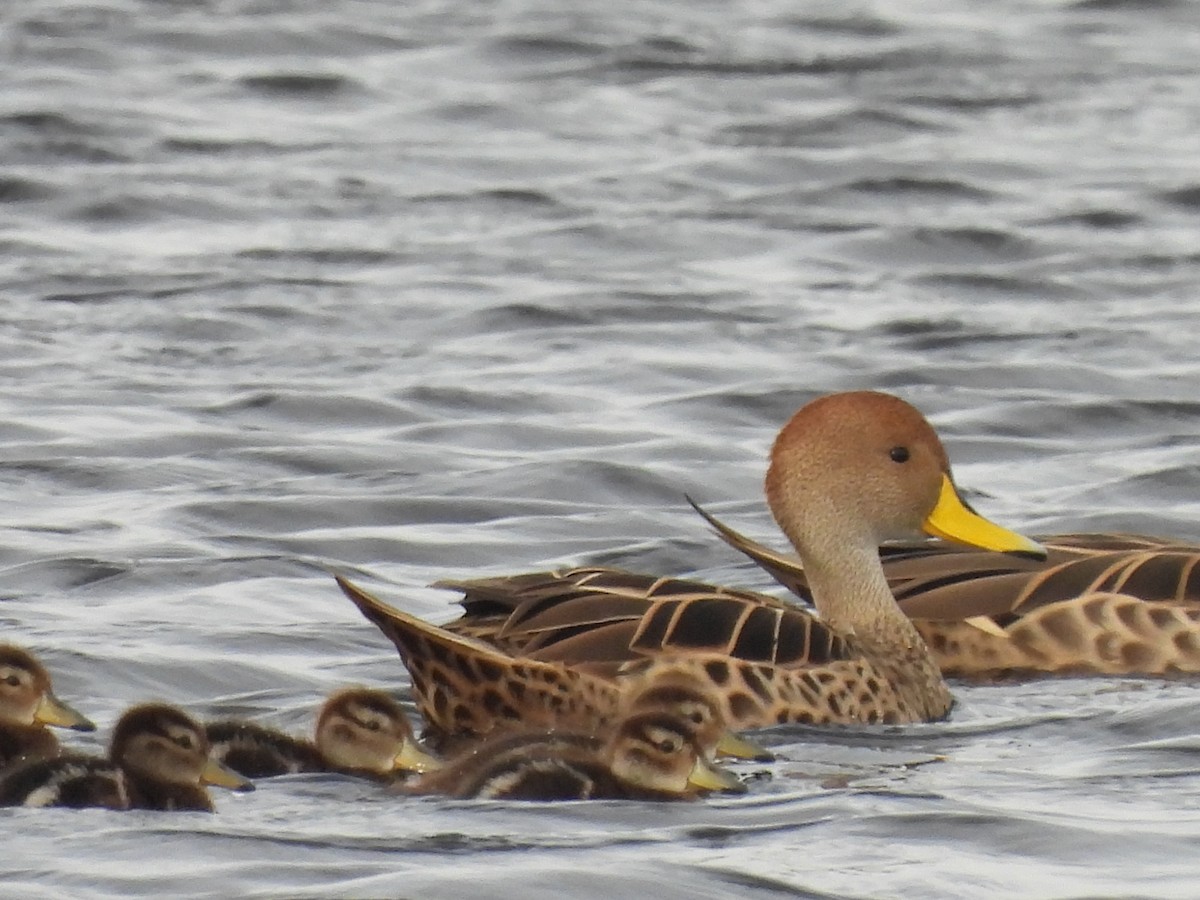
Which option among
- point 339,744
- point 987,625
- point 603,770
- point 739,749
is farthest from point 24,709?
point 987,625

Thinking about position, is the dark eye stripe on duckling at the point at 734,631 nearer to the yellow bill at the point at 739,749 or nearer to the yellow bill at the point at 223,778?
the yellow bill at the point at 739,749

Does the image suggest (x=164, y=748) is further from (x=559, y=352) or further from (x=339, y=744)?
(x=559, y=352)

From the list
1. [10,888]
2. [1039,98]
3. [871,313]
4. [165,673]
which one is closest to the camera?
[10,888]

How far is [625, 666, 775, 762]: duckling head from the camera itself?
771cm

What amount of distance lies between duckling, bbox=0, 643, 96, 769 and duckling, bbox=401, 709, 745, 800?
877mm

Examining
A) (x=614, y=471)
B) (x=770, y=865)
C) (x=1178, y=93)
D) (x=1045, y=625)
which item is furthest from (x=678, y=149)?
(x=770, y=865)

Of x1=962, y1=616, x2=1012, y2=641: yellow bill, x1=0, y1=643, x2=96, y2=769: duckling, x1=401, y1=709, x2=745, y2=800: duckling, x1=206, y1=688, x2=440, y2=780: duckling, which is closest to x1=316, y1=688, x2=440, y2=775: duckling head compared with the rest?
x1=206, y1=688, x2=440, y2=780: duckling

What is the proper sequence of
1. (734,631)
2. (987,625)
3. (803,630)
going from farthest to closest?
(987,625)
(803,630)
(734,631)

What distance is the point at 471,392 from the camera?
1411cm

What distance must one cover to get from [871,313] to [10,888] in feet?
31.9

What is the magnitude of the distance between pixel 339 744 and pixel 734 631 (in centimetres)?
120

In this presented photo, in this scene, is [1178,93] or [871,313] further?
[1178,93]

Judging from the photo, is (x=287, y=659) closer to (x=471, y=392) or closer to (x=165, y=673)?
(x=165, y=673)

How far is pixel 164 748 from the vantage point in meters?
7.29
